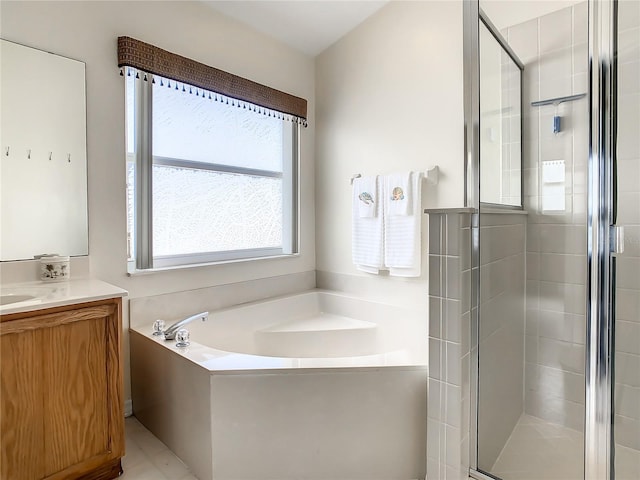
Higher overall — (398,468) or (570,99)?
(570,99)

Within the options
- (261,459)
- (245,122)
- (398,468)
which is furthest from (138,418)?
(245,122)

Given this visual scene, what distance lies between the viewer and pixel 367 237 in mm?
2701

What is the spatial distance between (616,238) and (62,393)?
6.90 feet

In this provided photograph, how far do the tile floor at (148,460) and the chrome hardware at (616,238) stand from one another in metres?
1.89

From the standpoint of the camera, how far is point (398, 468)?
5.15ft

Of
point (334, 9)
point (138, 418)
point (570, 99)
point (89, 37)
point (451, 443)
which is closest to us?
point (451, 443)

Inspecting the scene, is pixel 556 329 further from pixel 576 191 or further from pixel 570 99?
pixel 570 99

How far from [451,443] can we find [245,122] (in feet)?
7.47

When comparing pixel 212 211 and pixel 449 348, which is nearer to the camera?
pixel 449 348

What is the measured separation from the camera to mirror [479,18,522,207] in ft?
5.53

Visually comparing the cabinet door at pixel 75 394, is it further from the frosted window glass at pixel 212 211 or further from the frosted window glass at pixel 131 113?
the frosted window glass at pixel 131 113

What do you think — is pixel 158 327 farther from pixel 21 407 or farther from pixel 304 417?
pixel 304 417

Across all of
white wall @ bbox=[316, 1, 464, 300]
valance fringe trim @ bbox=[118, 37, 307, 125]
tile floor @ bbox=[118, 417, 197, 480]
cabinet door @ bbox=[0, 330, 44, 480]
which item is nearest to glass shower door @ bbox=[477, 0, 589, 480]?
white wall @ bbox=[316, 1, 464, 300]

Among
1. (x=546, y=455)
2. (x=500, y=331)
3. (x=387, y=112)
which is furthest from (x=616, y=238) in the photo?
(x=387, y=112)
